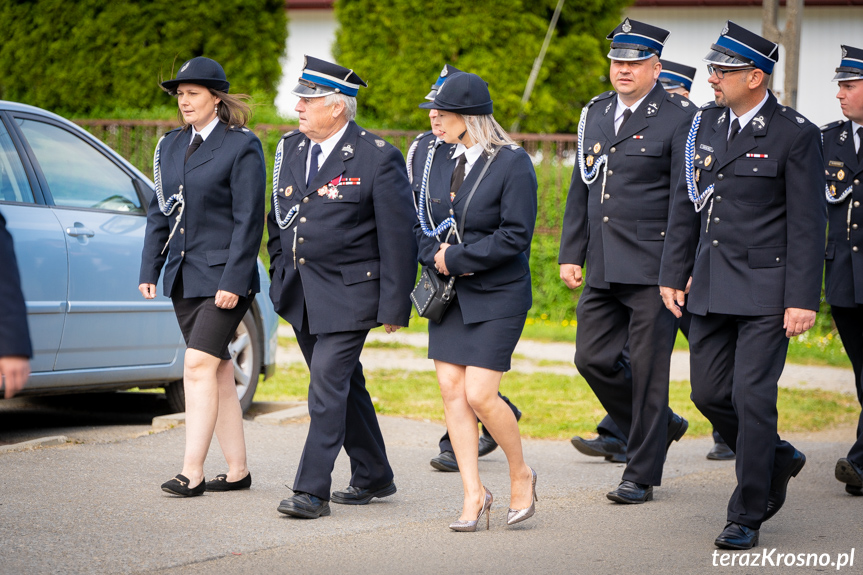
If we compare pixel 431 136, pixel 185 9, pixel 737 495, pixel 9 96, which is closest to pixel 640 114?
pixel 431 136

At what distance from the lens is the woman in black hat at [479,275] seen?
487 cm

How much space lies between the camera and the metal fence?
13.8 metres

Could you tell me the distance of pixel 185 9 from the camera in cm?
1577

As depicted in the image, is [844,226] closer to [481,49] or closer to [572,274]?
[572,274]

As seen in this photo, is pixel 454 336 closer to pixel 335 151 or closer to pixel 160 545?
pixel 335 151

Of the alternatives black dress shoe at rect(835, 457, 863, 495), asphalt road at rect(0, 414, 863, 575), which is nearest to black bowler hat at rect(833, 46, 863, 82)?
black dress shoe at rect(835, 457, 863, 495)

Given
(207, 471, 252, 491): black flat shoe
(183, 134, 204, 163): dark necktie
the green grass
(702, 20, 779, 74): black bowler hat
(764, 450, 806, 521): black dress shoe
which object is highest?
(702, 20, 779, 74): black bowler hat

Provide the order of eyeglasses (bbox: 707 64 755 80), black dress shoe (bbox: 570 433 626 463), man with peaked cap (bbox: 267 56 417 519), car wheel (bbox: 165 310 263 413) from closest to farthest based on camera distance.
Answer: eyeglasses (bbox: 707 64 755 80), man with peaked cap (bbox: 267 56 417 519), black dress shoe (bbox: 570 433 626 463), car wheel (bbox: 165 310 263 413)

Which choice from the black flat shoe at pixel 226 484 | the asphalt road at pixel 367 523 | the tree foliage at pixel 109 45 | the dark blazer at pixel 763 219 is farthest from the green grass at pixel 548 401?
the tree foliage at pixel 109 45

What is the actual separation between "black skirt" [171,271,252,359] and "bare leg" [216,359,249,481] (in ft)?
0.47

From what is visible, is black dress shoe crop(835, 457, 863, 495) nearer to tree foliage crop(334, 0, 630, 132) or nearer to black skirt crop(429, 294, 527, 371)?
black skirt crop(429, 294, 527, 371)

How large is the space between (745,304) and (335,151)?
198 cm

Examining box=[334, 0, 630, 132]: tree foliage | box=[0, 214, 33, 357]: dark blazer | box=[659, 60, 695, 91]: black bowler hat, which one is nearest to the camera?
box=[0, 214, 33, 357]: dark blazer

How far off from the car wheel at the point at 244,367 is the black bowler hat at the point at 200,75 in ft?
7.65
